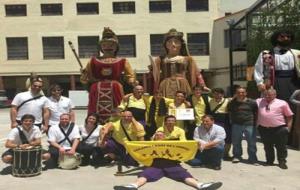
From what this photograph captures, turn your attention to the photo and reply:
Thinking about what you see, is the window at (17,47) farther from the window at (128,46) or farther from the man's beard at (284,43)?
the man's beard at (284,43)

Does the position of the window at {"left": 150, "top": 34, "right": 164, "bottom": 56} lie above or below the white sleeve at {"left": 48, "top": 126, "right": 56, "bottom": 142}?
above

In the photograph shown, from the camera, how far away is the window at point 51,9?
124 ft

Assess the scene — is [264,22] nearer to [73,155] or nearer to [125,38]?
[73,155]

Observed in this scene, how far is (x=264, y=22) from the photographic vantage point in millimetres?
15078

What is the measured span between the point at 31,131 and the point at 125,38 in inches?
1200

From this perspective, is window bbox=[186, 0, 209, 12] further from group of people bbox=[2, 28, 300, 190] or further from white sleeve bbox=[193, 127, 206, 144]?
white sleeve bbox=[193, 127, 206, 144]

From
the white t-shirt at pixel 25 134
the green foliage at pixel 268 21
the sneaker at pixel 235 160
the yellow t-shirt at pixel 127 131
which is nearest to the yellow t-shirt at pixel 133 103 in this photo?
the yellow t-shirt at pixel 127 131

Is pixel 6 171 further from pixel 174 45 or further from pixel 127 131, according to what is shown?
pixel 174 45

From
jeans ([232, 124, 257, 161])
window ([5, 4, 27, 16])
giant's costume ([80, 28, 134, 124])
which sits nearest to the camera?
jeans ([232, 124, 257, 161])

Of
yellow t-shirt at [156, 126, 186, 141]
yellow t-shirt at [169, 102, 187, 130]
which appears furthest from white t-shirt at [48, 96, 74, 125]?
yellow t-shirt at [156, 126, 186, 141]

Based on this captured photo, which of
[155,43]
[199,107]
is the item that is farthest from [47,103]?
[155,43]

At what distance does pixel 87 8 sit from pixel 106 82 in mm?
30239

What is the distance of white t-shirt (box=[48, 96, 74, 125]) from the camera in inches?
344

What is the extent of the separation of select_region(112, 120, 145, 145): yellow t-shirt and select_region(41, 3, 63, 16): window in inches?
1231
